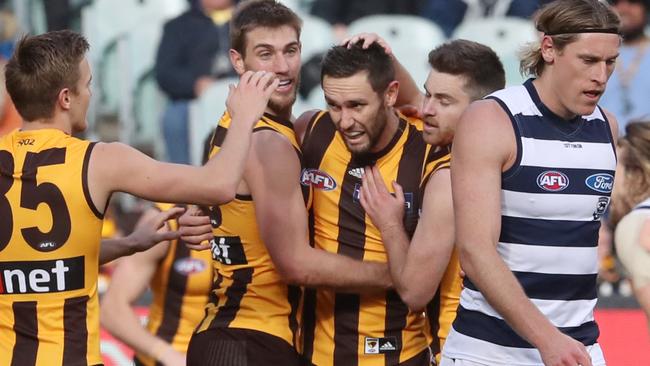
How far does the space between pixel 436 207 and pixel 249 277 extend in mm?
835

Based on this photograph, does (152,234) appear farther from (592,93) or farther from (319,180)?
(592,93)

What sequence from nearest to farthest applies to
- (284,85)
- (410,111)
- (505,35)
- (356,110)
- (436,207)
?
(436,207), (356,110), (284,85), (410,111), (505,35)

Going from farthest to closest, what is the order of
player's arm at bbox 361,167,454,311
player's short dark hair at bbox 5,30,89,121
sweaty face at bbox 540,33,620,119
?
player's arm at bbox 361,167,454,311, player's short dark hair at bbox 5,30,89,121, sweaty face at bbox 540,33,620,119

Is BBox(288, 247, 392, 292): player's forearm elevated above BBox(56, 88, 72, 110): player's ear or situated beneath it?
situated beneath

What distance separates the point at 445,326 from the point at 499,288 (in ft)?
3.45

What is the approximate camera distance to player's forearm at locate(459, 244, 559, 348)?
13.3 ft

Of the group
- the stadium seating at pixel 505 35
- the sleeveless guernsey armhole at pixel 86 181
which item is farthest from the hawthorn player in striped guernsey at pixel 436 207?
the stadium seating at pixel 505 35

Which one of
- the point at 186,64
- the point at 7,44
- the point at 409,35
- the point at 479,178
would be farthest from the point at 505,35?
the point at 479,178

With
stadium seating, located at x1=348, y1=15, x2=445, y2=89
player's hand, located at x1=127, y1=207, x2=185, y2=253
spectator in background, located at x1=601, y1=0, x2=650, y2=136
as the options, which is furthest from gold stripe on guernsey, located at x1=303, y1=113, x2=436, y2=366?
stadium seating, located at x1=348, y1=15, x2=445, y2=89

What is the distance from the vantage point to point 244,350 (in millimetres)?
5043

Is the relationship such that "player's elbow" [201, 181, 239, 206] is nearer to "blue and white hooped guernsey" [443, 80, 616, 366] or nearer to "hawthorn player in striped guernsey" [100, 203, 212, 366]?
"blue and white hooped guernsey" [443, 80, 616, 366]

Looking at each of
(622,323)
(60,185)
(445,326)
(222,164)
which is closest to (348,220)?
(445,326)

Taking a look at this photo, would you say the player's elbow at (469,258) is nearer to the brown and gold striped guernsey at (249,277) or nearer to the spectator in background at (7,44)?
the brown and gold striped guernsey at (249,277)

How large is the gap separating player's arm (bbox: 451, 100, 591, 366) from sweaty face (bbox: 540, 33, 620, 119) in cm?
25
